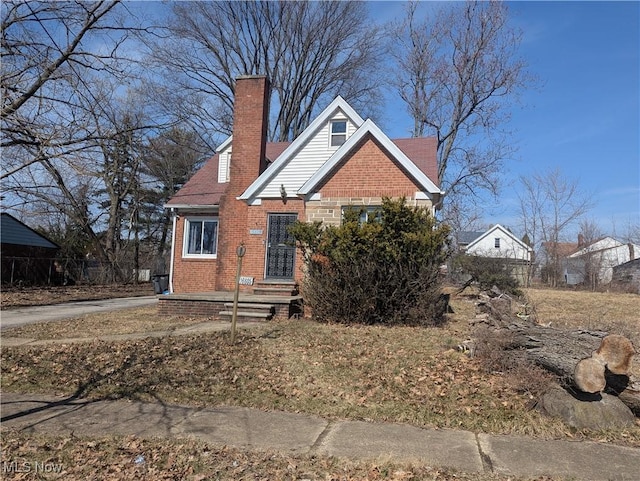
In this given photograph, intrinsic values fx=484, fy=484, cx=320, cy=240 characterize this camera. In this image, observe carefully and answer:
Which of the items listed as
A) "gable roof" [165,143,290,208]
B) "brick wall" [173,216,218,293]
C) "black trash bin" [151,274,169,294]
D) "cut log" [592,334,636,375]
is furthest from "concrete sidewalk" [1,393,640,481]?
"black trash bin" [151,274,169,294]

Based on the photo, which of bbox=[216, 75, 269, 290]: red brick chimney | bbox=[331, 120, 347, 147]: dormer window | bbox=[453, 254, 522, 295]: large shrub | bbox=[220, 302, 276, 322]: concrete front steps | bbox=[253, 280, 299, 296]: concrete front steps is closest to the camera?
bbox=[220, 302, 276, 322]: concrete front steps

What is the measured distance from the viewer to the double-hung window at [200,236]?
18.2 m

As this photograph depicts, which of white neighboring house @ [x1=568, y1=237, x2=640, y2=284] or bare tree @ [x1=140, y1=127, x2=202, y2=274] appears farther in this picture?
white neighboring house @ [x1=568, y1=237, x2=640, y2=284]

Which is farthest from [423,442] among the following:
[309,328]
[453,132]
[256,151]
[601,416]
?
[453,132]

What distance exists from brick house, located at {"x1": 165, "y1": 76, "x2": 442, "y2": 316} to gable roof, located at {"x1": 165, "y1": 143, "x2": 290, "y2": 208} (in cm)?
8

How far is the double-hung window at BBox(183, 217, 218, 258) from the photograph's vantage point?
18.2 metres

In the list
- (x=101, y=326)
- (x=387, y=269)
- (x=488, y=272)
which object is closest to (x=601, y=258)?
(x=488, y=272)

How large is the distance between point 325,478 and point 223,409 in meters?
2.33

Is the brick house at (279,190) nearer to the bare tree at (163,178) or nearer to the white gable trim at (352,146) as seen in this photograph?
the white gable trim at (352,146)

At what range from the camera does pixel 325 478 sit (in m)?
4.11

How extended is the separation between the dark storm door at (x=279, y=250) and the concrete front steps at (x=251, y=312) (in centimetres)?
285

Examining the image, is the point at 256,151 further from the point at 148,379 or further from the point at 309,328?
the point at 148,379

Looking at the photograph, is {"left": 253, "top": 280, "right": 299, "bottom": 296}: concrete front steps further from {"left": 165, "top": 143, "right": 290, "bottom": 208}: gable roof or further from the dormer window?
the dormer window

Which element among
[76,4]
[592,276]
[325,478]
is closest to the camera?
[325,478]
